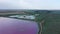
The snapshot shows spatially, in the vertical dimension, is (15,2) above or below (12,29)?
above

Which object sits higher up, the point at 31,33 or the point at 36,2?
the point at 36,2

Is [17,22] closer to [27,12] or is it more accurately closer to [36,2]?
[27,12]

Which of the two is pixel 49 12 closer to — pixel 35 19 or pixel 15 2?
pixel 35 19

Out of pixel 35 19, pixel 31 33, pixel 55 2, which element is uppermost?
pixel 55 2

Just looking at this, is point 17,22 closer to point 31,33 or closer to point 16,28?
point 16,28

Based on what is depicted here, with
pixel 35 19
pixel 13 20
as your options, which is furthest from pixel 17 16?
pixel 35 19

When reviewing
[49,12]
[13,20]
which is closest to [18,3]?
[13,20]

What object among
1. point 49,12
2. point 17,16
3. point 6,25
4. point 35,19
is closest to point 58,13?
point 49,12
